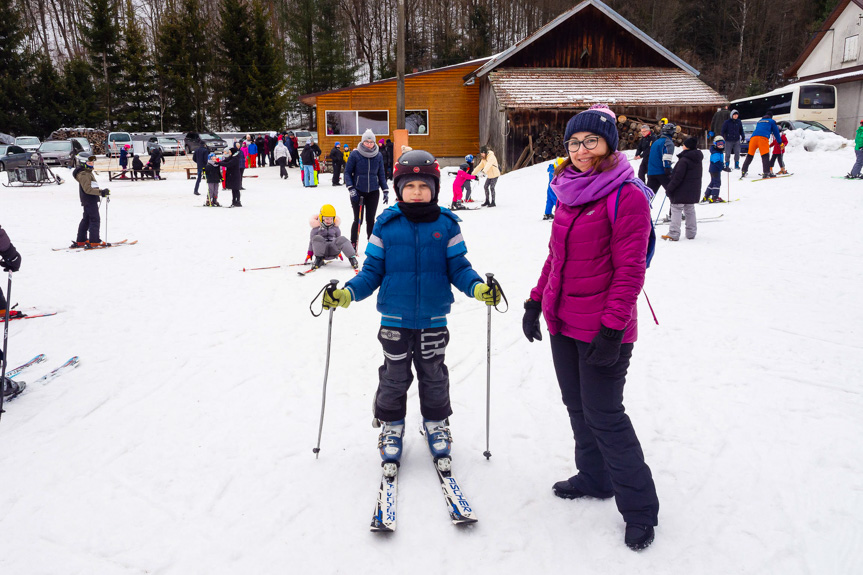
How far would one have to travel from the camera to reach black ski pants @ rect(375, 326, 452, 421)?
118 inches

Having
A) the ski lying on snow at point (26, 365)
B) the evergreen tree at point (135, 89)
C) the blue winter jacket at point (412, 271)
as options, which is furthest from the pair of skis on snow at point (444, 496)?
the evergreen tree at point (135, 89)

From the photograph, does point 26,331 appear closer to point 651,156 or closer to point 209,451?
point 209,451

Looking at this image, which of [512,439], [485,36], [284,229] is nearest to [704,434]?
[512,439]

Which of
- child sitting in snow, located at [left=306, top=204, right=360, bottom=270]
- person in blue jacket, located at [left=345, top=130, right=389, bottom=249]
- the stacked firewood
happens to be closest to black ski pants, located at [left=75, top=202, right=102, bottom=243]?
child sitting in snow, located at [left=306, top=204, right=360, bottom=270]

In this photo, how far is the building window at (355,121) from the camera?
2486 centimetres

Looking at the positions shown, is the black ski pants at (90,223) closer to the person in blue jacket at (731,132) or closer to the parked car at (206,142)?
Answer: the person in blue jacket at (731,132)

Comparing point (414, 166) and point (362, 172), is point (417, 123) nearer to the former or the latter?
point (362, 172)

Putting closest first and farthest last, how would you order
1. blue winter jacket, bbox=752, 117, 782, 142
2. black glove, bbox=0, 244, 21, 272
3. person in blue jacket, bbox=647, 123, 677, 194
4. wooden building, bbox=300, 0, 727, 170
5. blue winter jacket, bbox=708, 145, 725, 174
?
1. black glove, bbox=0, 244, 21, 272
2. person in blue jacket, bbox=647, 123, 677, 194
3. blue winter jacket, bbox=708, 145, 725, 174
4. blue winter jacket, bbox=752, 117, 782, 142
5. wooden building, bbox=300, 0, 727, 170

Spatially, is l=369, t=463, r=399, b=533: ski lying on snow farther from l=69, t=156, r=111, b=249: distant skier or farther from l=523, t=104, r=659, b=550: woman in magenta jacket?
l=69, t=156, r=111, b=249: distant skier

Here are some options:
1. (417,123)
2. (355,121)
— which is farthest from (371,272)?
(355,121)

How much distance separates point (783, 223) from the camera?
964 centimetres

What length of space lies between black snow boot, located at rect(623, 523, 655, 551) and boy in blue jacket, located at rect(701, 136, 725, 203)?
1017cm

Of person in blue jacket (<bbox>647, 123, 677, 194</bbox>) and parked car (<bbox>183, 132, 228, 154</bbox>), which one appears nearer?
person in blue jacket (<bbox>647, 123, 677, 194</bbox>)

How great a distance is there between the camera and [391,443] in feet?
10.3
